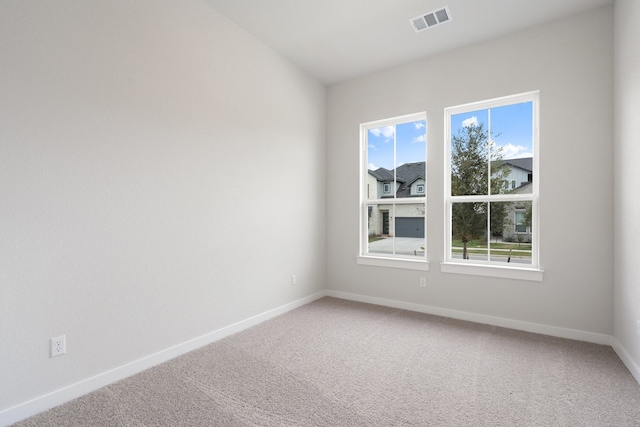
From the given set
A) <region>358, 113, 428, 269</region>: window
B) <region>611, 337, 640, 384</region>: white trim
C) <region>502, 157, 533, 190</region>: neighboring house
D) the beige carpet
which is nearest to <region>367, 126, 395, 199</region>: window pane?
<region>358, 113, 428, 269</region>: window

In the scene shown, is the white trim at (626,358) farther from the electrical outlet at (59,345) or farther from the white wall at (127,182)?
the electrical outlet at (59,345)

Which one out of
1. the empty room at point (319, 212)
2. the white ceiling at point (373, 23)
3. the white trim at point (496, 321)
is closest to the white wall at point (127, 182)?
the empty room at point (319, 212)

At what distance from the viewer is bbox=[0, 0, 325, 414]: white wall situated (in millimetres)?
1819

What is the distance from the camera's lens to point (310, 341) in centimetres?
288

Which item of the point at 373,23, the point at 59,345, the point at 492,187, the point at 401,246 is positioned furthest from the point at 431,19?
the point at 59,345

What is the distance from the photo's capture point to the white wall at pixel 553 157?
2797 mm

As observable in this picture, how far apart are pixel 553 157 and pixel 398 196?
1.64 metres

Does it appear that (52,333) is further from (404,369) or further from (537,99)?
(537,99)

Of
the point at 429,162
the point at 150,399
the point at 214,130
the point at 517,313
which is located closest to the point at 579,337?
the point at 517,313

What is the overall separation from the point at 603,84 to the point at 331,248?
3.31 m

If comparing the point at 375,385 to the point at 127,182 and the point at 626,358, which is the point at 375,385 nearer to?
the point at 626,358

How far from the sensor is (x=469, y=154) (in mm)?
3562

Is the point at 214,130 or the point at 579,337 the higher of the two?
the point at 214,130

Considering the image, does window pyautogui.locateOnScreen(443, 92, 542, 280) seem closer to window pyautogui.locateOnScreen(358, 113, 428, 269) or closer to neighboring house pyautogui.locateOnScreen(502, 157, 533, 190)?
neighboring house pyautogui.locateOnScreen(502, 157, 533, 190)
